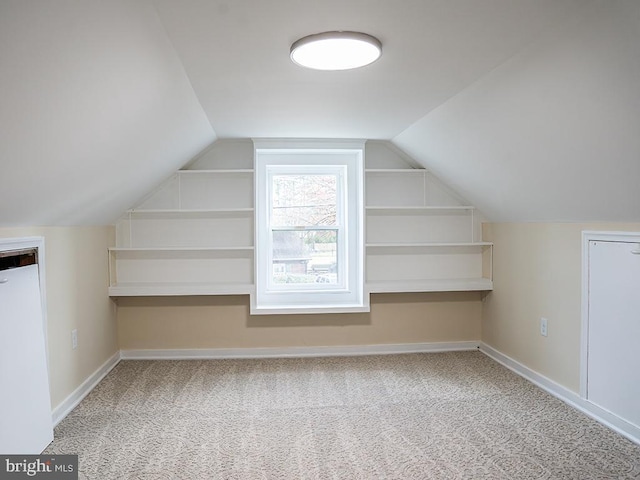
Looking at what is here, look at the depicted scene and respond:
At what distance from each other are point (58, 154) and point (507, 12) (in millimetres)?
1983

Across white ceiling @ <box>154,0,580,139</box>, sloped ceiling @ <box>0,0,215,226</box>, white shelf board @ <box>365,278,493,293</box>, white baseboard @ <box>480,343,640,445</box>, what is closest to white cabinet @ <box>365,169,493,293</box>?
white shelf board @ <box>365,278,493,293</box>

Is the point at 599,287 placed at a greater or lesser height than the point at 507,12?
lesser

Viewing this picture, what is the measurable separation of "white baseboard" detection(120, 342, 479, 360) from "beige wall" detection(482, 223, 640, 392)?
2.61 ft

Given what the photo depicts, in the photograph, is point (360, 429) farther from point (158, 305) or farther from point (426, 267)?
point (158, 305)

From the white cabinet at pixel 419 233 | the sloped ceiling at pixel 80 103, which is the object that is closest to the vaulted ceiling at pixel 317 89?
the sloped ceiling at pixel 80 103

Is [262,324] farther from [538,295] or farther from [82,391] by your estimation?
[538,295]

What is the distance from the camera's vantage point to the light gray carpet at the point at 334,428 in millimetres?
2393

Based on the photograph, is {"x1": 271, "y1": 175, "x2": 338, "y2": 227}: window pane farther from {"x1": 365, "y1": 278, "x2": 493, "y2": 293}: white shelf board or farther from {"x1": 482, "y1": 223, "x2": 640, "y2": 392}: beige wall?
{"x1": 482, "y1": 223, "x2": 640, "y2": 392}: beige wall

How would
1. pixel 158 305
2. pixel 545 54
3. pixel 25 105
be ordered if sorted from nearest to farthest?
1. pixel 25 105
2. pixel 545 54
3. pixel 158 305

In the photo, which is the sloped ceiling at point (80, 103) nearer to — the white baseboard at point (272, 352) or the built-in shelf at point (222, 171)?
the built-in shelf at point (222, 171)

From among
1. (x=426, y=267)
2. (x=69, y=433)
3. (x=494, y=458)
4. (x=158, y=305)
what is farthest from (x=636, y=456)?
(x=158, y=305)

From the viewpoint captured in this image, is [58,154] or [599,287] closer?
[58,154]

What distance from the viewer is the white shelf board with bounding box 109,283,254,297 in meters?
4.07

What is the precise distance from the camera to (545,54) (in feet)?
6.34
